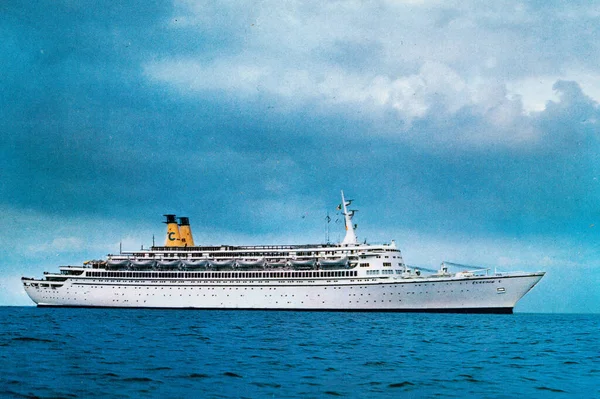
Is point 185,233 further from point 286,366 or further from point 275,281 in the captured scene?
point 286,366

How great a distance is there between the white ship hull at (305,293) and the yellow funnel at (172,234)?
8.86 meters

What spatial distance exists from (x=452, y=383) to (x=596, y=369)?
8.33 meters

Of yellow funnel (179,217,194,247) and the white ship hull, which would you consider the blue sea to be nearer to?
the white ship hull

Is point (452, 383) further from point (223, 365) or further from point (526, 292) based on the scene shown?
point (526, 292)

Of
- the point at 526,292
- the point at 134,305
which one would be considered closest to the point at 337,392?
the point at 526,292

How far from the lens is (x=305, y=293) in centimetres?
6862

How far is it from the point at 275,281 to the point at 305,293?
4418 mm

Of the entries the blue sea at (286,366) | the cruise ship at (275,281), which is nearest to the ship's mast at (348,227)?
the cruise ship at (275,281)

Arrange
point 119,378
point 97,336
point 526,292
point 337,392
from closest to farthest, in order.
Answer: point 337,392
point 119,378
point 97,336
point 526,292

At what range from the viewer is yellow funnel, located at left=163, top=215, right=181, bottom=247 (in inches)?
3270

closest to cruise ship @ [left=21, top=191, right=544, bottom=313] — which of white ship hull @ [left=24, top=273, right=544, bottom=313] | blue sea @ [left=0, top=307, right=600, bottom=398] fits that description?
white ship hull @ [left=24, top=273, right=544, bottom=313]

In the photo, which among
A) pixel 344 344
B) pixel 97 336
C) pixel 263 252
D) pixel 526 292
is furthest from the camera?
pixel 263 252

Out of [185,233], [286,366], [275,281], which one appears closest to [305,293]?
[275,281]

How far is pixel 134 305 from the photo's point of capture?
247 feet
